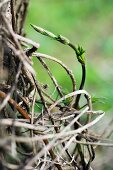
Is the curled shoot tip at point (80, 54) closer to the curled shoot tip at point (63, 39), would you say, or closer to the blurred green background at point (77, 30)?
the curled shoot tip at point (63, 39)

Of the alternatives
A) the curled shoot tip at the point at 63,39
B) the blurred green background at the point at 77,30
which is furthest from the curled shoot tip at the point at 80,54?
the blurred green background at the point at 77,30

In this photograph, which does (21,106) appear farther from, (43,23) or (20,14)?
(43,23)

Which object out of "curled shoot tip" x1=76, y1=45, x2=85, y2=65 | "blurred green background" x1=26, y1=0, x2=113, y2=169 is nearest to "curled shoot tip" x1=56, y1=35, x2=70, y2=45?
"curled shoot tip" x1=76, y1=45, x2=85, y2=65

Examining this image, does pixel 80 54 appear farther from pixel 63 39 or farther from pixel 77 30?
pixel 77 30

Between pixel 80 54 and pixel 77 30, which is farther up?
pixel 77 30

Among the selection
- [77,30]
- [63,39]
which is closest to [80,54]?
[63,39]

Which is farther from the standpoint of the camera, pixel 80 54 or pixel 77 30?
pixel 77 30

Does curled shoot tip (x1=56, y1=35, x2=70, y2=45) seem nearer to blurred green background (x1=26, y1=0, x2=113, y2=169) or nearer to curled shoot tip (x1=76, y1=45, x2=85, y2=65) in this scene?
curled shoot tip (x1=76, y1=45, x2=85, y2=65)

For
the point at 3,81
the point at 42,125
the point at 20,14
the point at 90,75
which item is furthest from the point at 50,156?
the point at 90,75
